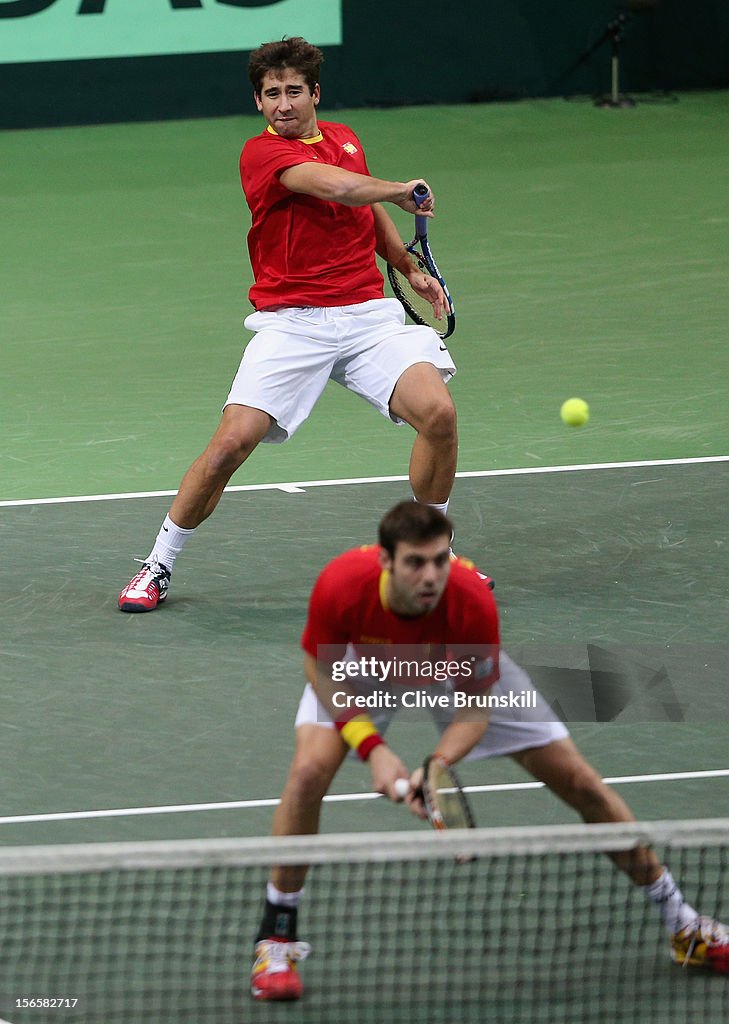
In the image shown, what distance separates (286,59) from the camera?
679cm

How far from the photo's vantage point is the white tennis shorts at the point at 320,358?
6.93m

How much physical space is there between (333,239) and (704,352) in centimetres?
393

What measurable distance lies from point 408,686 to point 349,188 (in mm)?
2595

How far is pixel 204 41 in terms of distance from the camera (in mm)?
16562

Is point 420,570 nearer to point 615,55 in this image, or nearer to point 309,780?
point 309,780

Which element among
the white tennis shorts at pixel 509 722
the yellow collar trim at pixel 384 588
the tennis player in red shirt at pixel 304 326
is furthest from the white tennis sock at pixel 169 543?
the yellow collar trim at pixel 384 588

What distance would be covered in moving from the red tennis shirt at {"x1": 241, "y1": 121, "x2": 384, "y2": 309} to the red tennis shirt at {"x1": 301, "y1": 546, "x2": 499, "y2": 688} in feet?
8.71

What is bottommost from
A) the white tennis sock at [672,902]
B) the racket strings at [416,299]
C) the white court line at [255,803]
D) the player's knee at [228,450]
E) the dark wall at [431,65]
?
the white tennis sock at [672,902]

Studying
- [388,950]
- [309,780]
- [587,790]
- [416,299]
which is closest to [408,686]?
[309,780]

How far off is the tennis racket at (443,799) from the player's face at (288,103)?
3423 millimetres

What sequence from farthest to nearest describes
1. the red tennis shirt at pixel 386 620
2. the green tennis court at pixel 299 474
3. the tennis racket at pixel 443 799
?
the green tennis court at pixel 299 474 → the red tennis shirt at pixel 386 620 → the tennis racket at pixel 443 799

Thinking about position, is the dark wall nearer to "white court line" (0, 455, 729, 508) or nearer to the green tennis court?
the green tennis court

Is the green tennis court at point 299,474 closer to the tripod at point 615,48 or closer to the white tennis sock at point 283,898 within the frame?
the white tennis sock at point 283,898

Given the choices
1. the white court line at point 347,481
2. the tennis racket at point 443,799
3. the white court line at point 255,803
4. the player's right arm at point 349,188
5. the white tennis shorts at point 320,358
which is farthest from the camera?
the white court line at point 347,481
